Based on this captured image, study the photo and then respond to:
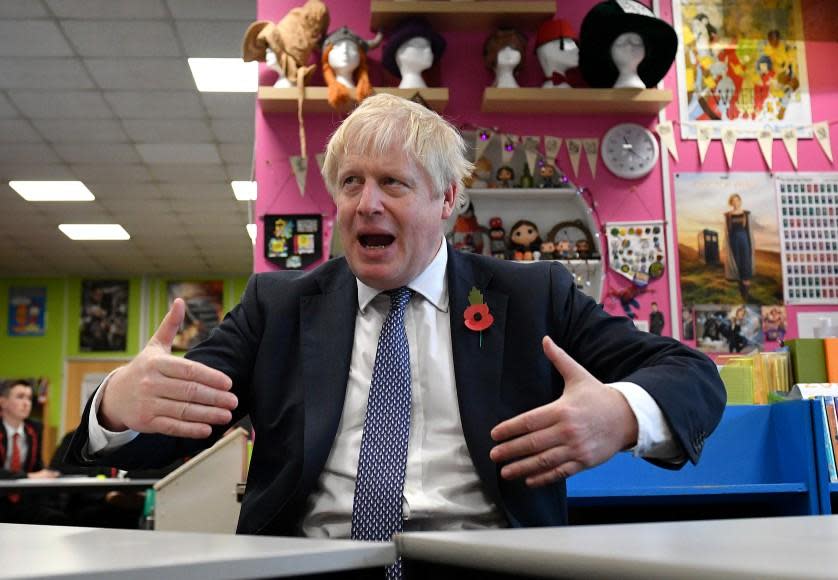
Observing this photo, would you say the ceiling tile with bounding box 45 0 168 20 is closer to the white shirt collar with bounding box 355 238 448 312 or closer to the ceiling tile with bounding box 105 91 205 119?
the ceiling tile with bounding box 105 91 205 119

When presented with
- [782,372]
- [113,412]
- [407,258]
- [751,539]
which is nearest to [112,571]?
[751,539]

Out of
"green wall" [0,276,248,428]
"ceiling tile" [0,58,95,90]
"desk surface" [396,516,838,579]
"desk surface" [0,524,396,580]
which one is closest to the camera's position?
"desk surface" [396,516,838,579]

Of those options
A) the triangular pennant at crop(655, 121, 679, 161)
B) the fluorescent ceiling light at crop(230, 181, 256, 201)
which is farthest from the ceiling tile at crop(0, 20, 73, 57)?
the triangular pennant at crop(655, 121, 679, 161)

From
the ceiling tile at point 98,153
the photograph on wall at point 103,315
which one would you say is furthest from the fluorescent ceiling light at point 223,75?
the photograph on wall at point 103,315

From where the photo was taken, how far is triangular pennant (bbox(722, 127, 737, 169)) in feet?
12.3

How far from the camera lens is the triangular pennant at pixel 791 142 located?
12.3 ft

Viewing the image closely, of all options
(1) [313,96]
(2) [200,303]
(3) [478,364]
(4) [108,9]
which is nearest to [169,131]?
(4) [108,9]

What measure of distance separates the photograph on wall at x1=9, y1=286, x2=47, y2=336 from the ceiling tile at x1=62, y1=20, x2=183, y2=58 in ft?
21.1

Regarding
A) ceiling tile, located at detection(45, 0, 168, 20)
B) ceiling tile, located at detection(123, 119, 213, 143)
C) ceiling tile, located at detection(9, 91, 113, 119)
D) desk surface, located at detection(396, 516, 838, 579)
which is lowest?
desk surface, located at detection(396, 516, 838, 579)

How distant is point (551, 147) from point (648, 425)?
8.47ft

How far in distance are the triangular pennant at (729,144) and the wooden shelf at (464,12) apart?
88cm

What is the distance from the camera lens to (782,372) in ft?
9.57

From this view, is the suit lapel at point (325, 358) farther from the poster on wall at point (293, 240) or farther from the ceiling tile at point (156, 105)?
the ceiling tile at point (156, 105)

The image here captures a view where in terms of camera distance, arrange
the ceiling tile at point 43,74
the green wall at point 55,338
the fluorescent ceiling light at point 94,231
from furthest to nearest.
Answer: the green wall at point 55,338
the fluorescent ceiling light at point 94,231
the ceiling tile at point 43,74
